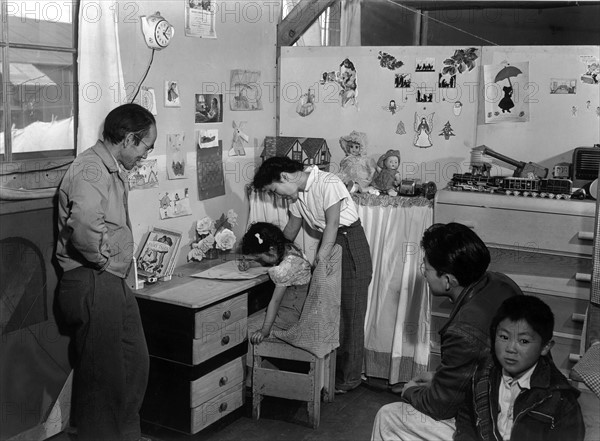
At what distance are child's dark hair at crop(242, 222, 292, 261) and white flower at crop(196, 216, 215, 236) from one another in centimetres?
31

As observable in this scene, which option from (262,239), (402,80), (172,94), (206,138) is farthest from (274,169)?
(402,80)

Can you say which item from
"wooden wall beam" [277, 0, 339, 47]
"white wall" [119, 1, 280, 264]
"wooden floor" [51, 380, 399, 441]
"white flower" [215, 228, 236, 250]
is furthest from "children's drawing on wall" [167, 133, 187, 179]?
"wooden floor" [51, 380, 399, 441]

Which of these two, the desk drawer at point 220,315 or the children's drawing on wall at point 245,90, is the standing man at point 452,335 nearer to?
the desk drawer at point 220,315

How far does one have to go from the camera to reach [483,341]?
2.12 meters

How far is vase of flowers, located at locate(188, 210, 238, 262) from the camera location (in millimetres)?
3941

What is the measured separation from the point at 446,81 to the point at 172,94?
1565mm

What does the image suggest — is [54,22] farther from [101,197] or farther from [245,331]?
[245,331]

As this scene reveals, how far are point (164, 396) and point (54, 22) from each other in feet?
5.51

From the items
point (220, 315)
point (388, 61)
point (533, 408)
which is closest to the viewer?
point (533, 408)

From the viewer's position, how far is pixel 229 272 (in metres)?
3.73

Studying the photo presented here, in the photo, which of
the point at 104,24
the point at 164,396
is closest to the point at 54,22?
the point at 104,24

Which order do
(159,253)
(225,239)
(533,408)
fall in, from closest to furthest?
1. (533,408)
2. (159,253)
3. (225,239)

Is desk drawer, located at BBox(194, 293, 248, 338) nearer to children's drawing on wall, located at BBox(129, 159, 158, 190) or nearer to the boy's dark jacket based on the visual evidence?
children's drawing on wall, located at BBox(129, 159, 158, 190)

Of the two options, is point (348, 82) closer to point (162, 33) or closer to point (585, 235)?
point (162, 33)
